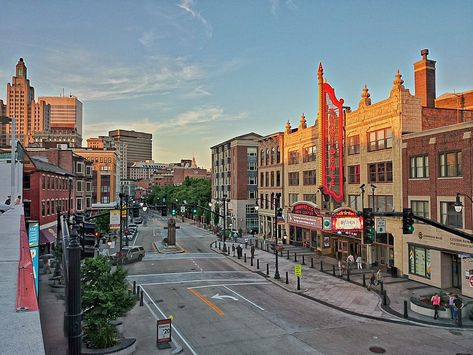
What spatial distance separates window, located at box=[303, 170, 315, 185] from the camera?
176 feet

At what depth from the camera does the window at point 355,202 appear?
142 feet

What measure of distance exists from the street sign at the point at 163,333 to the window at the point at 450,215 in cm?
2329

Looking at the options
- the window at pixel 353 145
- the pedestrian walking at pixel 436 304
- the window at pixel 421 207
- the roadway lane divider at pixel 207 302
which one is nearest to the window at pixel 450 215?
the window at pixel 421 207

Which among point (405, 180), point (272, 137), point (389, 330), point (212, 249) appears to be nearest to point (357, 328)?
point (389, 330)

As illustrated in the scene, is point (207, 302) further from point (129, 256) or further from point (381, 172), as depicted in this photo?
point (381, 172)

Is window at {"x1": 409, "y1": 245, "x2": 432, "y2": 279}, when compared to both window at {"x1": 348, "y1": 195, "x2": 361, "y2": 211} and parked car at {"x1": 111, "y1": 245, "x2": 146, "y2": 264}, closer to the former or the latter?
window at {"x1": 348, "y1": 195, "x2": 361, "y2": 211}

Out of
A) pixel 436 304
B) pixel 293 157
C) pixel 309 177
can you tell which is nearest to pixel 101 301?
pixel 436 304

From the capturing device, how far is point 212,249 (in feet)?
186

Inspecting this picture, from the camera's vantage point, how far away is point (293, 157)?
59.4 meters

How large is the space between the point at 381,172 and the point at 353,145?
5683mm

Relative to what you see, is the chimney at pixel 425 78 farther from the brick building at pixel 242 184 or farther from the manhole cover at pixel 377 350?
the brick building at pixel 242 184

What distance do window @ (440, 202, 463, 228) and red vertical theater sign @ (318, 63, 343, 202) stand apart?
13873mm

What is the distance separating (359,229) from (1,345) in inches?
1492

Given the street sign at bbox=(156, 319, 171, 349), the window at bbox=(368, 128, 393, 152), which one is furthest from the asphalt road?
the window at bbox=(368, 128, 393, 152)
